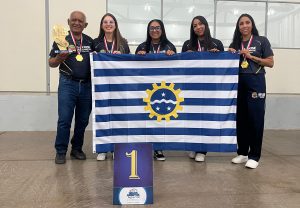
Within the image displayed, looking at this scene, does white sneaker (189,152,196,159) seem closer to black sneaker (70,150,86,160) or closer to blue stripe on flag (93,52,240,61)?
blue stripe on flag (93,52,240,61)

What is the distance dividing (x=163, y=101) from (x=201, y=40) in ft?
3.25

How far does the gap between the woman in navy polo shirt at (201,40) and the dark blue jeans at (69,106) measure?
1523 mm

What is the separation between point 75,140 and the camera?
469 centimetres

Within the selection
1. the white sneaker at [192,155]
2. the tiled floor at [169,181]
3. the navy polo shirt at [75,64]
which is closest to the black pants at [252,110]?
the tiled floor at [169,181]

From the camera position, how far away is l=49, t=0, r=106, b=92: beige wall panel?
729 cm

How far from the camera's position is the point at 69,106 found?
4.40 metres

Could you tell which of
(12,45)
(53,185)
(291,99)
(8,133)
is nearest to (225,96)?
(53,185)

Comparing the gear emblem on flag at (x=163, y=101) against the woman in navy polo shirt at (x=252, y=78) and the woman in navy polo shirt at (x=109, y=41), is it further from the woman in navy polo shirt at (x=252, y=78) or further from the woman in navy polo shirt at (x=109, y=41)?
the woman in navy polo shirt at (x=252, y=78)

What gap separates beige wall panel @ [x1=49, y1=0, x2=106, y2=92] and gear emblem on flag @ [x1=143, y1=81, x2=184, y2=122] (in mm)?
3527

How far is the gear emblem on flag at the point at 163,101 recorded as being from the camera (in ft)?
14.6

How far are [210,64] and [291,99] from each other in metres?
3.67

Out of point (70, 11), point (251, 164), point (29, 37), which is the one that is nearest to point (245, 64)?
point (251, 164)

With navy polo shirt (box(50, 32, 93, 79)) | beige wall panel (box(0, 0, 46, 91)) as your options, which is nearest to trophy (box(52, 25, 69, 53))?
navy polo shirt (box(50, 32, 93, 79))

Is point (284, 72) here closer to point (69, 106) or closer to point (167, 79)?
point (167, 79)
